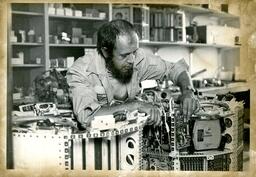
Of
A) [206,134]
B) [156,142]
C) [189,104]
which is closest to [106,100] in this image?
[156,142]

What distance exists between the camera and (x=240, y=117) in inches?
95.7

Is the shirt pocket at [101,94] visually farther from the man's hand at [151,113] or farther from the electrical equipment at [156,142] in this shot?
the man's hand at [151,113]

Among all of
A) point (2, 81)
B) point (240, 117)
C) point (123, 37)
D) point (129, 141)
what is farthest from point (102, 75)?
point (240, 117)

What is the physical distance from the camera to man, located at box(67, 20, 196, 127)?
2.45 metres

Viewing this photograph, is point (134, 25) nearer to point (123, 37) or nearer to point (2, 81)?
point (123, 37)

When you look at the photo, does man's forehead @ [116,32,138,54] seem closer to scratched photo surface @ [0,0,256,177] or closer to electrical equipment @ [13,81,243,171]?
scratched photo surface @ [0,0,256,177]

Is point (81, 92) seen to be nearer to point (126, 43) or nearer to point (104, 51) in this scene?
point (104, 51)

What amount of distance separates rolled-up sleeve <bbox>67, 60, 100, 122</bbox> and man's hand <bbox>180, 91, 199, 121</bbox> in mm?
516

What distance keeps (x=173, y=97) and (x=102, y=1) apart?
71 cm

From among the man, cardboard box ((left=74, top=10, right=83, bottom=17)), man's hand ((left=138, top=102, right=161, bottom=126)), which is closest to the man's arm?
the man

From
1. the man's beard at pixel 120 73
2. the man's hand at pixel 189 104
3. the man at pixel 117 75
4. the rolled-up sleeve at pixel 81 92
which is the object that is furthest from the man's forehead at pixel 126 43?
the man's hand at pixel 189 104

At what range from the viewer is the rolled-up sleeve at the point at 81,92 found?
96.6 inches

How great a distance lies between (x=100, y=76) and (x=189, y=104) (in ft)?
1.83

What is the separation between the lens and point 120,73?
2.49 meters
